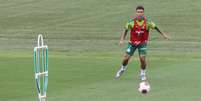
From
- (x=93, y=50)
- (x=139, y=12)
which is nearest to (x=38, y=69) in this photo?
(x=139, y=12)

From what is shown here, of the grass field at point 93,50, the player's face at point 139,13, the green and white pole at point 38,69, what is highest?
the player's face at point 139,13

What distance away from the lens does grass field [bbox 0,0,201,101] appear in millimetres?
16625

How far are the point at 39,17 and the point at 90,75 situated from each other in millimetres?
26933

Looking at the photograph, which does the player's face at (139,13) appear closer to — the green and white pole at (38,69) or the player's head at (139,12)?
the player's head at (139,12)

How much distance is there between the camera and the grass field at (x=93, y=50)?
16625 millimetres

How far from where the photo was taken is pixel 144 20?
19297 mm

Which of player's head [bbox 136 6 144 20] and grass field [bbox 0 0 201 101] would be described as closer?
grass field [bbox 0 0 201 101]

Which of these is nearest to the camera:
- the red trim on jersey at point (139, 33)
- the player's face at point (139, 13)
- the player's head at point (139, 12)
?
the player's head at point (139, 12)

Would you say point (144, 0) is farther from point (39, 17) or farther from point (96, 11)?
point (39, 17)

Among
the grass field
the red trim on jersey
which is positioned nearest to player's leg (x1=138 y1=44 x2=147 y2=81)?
the red trim on jersey

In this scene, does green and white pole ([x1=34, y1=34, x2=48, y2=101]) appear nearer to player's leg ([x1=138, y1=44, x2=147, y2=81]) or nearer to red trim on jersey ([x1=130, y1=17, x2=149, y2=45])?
player's leg ([x1=138, y1=44, x2=147, y2=81])

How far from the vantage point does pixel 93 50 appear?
3234 cm

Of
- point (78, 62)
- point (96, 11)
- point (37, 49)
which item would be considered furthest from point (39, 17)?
point (37, 49)

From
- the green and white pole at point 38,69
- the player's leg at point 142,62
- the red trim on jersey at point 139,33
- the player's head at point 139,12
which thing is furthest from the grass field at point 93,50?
the green and white pole at point 38,69
